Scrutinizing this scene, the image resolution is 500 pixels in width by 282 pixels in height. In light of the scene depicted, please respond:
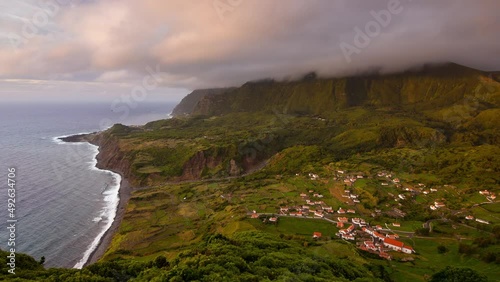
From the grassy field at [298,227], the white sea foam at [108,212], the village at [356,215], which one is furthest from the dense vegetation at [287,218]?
the white sea foam at [108,212]

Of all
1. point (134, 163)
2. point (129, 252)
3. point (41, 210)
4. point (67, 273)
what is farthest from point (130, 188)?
point (67, 273)

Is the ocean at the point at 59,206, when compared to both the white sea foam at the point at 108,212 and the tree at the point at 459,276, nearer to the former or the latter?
the white sea foam at the point at 108,212

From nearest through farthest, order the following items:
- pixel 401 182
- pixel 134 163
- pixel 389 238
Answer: pixel 389 238 < pixel 401 182 < pixel 134 163

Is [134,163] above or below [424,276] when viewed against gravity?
above

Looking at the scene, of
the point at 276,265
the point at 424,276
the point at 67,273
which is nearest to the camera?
the point at 67,273

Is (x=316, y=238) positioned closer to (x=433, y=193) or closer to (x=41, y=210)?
(x=433, y=193)

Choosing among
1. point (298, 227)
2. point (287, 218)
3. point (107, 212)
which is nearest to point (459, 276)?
point (298, 227)

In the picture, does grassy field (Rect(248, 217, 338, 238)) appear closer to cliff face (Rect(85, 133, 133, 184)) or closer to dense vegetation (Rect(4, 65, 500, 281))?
dense vegetation (Rect(4, 65, 500, 281))
